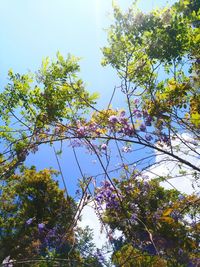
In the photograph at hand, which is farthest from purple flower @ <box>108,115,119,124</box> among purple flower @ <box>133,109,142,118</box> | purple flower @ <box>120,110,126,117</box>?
purple flower @ <box>133,109,142,118</box>

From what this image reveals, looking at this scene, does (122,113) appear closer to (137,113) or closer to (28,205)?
(137,113)

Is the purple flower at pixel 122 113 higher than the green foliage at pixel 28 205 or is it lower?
lower

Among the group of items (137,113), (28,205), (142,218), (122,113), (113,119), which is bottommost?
(142,218)

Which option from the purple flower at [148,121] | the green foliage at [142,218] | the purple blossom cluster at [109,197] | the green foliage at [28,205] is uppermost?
the green foliage at [28,205]

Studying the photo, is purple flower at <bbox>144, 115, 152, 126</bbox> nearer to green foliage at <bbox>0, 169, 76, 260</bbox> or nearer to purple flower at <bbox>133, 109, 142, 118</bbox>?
purple flower at <bbox>133, 109, 142, 118</bbox>

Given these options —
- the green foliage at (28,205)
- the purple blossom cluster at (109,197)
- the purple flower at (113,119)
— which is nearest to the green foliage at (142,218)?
the purple blossom cluster at (109,197)

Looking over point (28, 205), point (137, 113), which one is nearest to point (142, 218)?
point (137, 113)

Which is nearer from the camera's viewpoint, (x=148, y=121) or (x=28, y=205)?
(x=148, y=121)

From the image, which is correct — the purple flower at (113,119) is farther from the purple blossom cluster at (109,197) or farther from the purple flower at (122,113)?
the purple blossom cluster at (109,197)

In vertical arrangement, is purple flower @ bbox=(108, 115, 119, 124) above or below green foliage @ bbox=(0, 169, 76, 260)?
below

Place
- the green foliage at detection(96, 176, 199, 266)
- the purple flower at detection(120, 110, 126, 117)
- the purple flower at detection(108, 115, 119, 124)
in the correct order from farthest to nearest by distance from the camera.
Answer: the purple flower at detection(120, 110, 126, 117) < the purple flower at detection(108, 115, 119, 124) < the green foliage at detection(96, 176, 199, 266)

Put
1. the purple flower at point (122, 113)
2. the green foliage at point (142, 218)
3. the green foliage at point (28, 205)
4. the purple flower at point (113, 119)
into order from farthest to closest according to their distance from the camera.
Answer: the green foliage at point (28, 205), the purple flower at point (122, 113), the purple flower at point (113, 119), the green foliage at point (142, 218)

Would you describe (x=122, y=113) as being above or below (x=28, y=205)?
below

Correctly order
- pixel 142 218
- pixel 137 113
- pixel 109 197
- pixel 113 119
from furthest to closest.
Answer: pixel 142 218 → pixel 137 113 → pixel 109 197 → pixel 113 119
